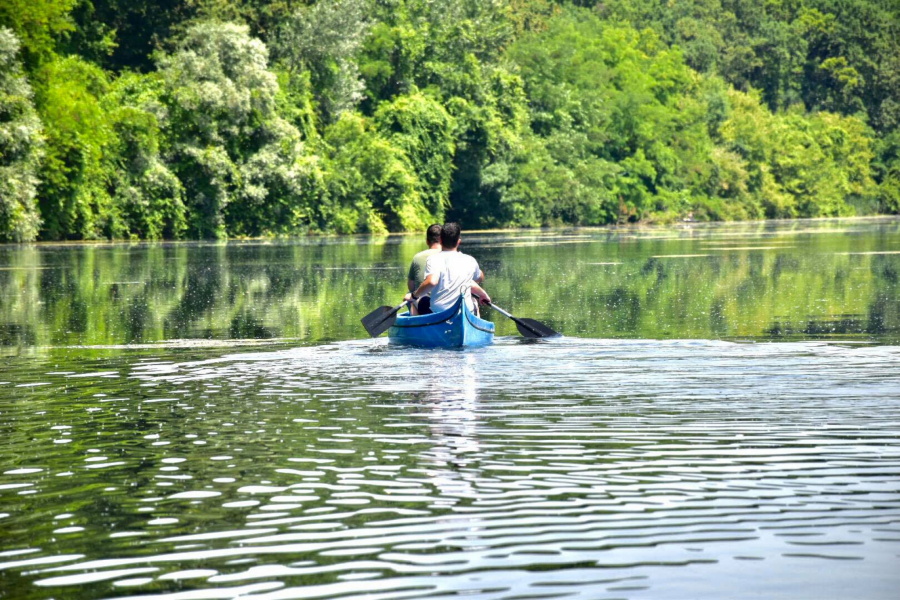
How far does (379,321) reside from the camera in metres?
22.3

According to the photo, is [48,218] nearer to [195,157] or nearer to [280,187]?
[195,157]

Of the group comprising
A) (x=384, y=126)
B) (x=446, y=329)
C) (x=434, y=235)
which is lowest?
(x=446, y=329)

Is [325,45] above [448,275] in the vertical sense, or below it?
above

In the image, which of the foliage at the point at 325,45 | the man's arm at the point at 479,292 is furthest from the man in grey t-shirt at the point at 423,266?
the foliage at the point at 325,45

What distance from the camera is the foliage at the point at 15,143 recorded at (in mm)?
58531

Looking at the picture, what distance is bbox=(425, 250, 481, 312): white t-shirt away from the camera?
2070 cm

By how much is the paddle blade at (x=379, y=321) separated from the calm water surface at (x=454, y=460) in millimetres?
524

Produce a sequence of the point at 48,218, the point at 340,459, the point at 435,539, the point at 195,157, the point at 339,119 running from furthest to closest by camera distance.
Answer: the point at 339,119 < the point at 195,157 < the point at 48,218 < the point at 340,459 < the point at 435,539

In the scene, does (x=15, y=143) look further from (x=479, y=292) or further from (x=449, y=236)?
(x=449, y=236)

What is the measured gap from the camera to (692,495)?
376 inches

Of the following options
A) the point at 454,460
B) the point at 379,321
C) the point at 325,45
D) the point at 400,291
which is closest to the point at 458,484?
the point at 454,460

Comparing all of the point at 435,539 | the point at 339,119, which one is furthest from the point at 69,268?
the point at 339,119

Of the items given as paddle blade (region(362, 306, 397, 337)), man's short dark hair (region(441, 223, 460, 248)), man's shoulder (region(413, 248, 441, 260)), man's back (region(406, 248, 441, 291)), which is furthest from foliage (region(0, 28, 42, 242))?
man's short dark hair (region(441, 223, 460, 248))

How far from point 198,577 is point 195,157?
216 ft
